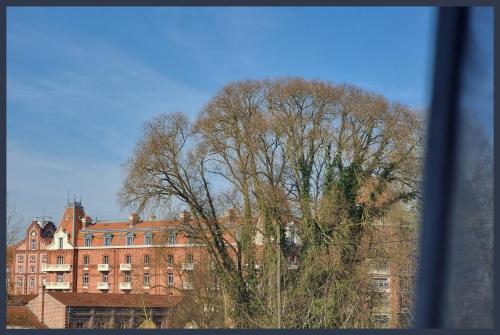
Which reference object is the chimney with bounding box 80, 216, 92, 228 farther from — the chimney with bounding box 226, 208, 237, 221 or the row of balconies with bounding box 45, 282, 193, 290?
the chimney with bounding box 226, 208, 237, 221

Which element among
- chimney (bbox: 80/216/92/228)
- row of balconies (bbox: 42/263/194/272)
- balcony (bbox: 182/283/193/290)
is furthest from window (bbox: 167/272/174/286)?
chimney (bbox: 80/216/92/228)

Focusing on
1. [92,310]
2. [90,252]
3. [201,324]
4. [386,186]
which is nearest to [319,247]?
[386,186]

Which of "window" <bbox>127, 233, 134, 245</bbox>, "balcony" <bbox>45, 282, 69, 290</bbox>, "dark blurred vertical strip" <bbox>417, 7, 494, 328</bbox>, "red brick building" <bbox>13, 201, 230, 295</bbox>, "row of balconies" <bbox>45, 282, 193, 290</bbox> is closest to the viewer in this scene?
"dark blurred vertical strip" <bbox>417, 7, 494, 328</bbox>

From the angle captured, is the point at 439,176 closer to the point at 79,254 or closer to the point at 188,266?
the point at 188,266

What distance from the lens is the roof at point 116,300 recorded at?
750 inches

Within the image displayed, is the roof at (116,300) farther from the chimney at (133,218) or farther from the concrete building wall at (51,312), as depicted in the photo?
the chimney at (133,218)

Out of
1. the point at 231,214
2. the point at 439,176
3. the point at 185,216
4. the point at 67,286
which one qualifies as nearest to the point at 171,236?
the point at 185,216

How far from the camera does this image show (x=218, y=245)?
17.8 meters

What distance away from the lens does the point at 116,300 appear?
23297mm

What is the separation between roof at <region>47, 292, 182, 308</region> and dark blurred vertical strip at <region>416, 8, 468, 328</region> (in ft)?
57.1

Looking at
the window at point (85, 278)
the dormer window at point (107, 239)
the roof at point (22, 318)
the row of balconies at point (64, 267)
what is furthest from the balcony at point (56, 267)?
the roof at point (22, 318)

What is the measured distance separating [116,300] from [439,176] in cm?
2318

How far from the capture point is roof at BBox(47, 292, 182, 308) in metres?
19.0

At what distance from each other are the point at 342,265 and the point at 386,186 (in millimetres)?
2333
